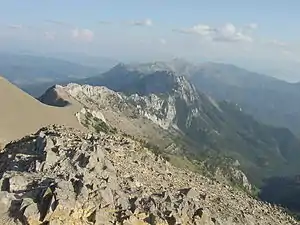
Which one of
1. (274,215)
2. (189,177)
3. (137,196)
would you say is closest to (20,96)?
(189,177)

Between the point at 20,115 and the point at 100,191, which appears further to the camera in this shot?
the point at 20,115

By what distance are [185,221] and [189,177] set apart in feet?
91.5

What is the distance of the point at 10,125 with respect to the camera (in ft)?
470

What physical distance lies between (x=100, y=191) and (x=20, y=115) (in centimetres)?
11550

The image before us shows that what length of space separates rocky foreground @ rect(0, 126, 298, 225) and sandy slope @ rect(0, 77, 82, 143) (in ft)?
222

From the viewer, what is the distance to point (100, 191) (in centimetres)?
4525

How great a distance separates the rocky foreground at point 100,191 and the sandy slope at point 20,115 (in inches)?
2659

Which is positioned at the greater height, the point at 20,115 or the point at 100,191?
the point at 100,191

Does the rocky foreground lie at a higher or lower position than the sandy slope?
higher

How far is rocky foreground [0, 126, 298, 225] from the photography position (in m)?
41.5

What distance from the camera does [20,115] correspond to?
15512 centimetres

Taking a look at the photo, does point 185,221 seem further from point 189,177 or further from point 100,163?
point 189,177

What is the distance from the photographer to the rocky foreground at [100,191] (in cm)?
4147

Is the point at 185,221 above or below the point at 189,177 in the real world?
above
